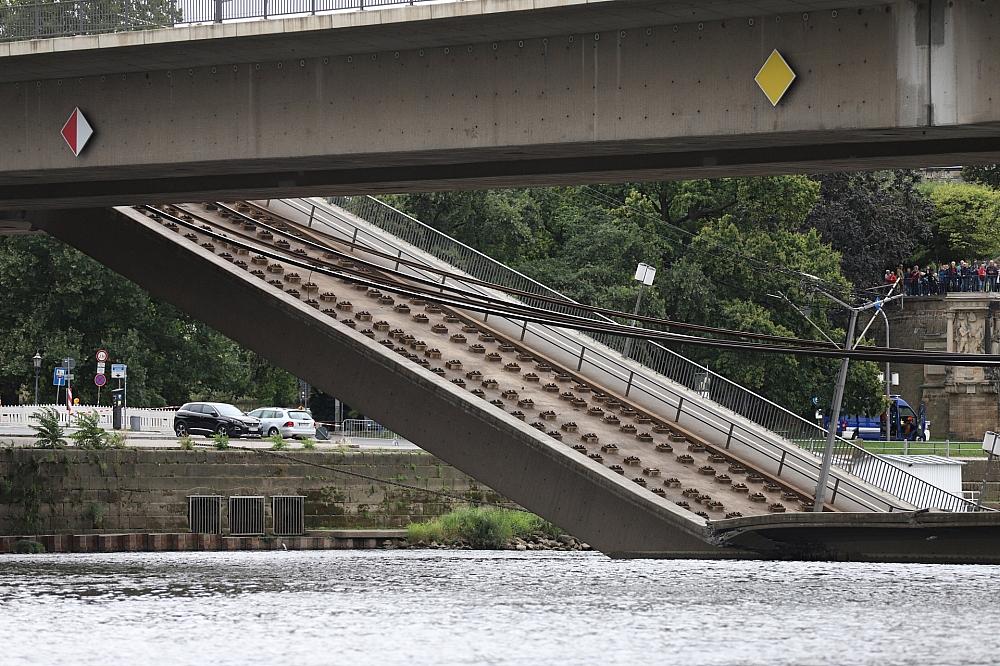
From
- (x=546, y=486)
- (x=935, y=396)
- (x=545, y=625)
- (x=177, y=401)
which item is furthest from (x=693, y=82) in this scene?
(x=935, y=396)

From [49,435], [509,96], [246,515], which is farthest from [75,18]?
[246,515]

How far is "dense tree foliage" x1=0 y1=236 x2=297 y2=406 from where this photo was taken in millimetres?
62281

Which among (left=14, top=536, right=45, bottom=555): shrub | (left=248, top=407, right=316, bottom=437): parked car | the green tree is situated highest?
the green tree

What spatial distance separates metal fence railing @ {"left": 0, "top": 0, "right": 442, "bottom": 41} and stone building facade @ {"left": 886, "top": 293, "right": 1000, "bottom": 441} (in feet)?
217

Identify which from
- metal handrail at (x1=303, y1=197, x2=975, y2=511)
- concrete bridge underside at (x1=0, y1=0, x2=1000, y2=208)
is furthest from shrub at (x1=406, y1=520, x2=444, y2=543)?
concrete bridge underside at (x1=0, y1=0, x2=1000, y2=208)

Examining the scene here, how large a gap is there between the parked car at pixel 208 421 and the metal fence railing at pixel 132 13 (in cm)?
3169

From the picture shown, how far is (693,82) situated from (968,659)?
799cm

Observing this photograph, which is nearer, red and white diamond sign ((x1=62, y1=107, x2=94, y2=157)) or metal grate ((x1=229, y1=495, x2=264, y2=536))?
red and white diamond sign ((x1=62, y1=107, x2=94, y2=157))

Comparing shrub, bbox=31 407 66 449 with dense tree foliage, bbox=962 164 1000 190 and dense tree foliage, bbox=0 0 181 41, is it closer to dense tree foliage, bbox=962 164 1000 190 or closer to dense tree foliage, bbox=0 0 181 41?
dense tree foliage, bbox=0 0 181 41

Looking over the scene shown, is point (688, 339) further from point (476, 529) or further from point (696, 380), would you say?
point (476, 529)

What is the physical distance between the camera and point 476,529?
5006 cm

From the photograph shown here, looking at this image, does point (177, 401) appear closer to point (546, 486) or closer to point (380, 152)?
point (546, 486)

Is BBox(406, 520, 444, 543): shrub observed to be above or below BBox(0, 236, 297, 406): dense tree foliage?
below

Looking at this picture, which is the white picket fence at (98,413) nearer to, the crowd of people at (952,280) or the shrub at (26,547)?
the shrub at (26,547)
